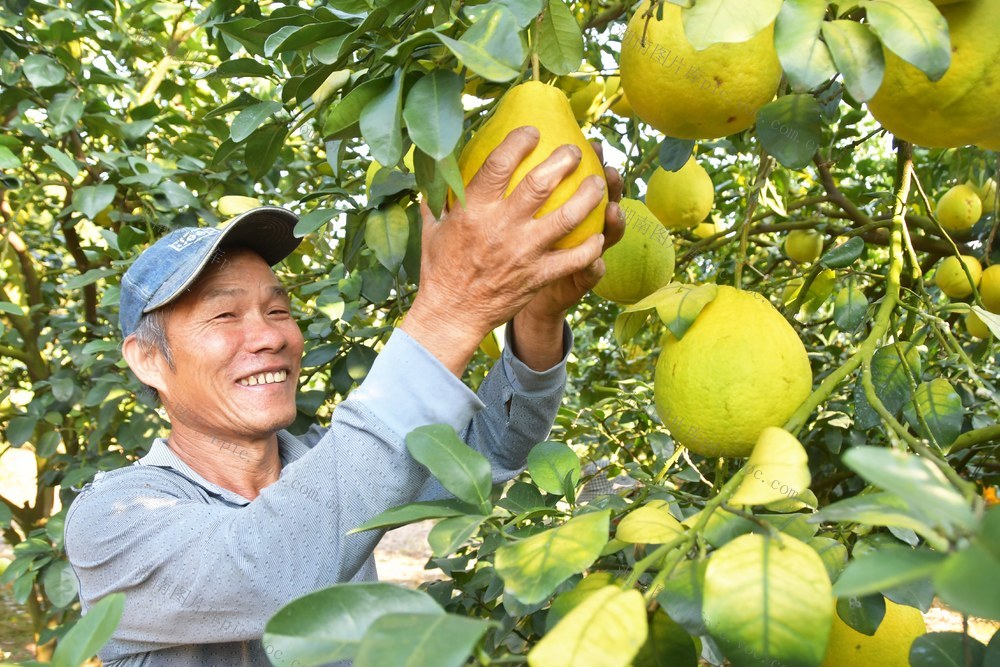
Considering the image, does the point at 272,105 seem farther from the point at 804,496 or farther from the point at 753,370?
the point at 804,496

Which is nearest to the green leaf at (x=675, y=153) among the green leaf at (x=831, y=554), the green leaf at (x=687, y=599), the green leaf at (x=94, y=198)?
the green leaf at (x=831, y=554)

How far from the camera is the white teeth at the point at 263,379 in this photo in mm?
1641

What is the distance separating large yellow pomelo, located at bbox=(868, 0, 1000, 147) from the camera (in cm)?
83

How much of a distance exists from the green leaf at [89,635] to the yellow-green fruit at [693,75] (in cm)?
74

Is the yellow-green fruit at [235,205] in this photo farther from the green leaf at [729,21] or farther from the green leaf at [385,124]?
the green leaf at [729,21]

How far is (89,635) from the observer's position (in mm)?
607

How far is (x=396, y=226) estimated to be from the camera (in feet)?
3.63

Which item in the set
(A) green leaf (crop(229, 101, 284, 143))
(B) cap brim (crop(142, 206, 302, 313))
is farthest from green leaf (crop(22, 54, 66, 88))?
(A) green leaf (crop(229, 101, 284, 143))

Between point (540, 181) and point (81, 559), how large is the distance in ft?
3.14

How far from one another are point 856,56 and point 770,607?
0.46 metres

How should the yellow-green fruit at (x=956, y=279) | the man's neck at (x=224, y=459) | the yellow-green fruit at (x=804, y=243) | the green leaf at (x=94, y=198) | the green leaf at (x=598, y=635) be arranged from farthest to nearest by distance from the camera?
1. the yellow-green fruit at (x=804, y=243)
2. the green leaf at (x=94, y=198)
3. the yellow-green fruit at (x=956, y=279)
4. the man's neck at (x=224, y=459)
5. the green leaf at (x=598, y=635)

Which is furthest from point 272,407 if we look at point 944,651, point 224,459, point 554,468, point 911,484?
point 911,484

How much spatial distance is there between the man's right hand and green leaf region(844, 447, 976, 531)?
573 mm

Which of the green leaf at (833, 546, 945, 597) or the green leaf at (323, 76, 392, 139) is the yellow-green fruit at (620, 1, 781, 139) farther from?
the green leaf at (833, 546, 945, 597)
